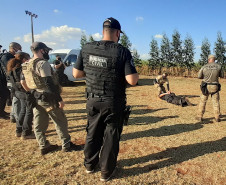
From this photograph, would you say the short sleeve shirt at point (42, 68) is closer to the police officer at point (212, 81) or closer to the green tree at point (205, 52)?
the police officer at point (212, 81)

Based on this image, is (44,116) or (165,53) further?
(165,53)

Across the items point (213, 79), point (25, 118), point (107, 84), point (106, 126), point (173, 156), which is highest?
point (213, 79)

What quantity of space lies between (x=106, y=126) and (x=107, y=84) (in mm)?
654

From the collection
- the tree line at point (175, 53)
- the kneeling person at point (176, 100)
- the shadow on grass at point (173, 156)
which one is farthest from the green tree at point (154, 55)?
the shadow on grass at point (173, 156)

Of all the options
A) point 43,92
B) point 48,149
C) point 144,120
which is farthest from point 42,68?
point 144,120

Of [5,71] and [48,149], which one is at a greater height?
[5,71]

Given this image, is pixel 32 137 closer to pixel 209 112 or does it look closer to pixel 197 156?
pixel 197 156

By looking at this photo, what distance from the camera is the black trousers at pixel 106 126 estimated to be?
106 inches

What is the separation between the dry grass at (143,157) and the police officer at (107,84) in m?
0.56

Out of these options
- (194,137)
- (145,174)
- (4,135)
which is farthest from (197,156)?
(4,135)

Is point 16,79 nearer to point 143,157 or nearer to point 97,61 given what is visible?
point 97,61

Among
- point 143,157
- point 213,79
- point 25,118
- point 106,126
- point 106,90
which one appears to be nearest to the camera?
point 106,90

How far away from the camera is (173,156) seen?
370 cm

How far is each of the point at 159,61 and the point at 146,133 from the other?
20.8 meters
